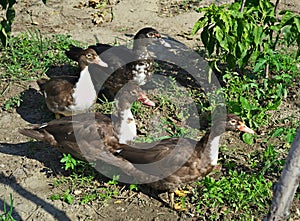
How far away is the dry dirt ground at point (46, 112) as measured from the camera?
172 inches

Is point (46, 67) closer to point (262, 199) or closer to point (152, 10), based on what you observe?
point (152, 10)

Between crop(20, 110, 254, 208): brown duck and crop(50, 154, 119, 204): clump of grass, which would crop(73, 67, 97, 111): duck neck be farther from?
crop(50, 154, 119, 204): clump of grass

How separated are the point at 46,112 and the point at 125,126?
137cm

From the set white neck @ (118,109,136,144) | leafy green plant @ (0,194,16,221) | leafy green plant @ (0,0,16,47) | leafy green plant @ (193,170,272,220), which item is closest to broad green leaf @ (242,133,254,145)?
leafy green plant @ (193,170,272,220)

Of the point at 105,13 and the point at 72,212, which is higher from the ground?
the point at 105,13

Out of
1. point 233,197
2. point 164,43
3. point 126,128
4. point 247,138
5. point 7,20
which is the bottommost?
point 233,197

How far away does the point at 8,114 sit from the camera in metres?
5.67

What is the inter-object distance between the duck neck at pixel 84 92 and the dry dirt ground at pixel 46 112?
63cm

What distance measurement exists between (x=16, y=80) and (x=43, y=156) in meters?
1.64

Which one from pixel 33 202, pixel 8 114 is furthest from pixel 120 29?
pixel 33 202

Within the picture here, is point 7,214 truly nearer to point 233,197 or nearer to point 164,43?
point 233,197

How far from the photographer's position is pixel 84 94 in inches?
211

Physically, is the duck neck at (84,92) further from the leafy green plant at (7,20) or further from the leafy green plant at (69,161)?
the leafy green plant at (7,20)

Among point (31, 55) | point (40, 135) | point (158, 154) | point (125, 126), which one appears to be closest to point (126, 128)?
point (125, 126)
